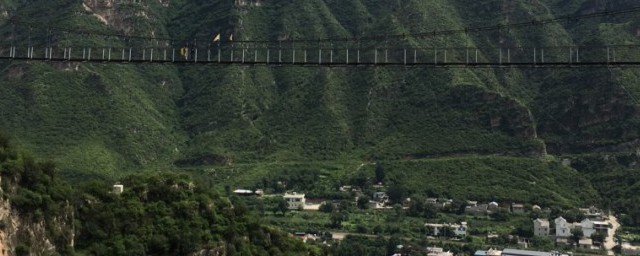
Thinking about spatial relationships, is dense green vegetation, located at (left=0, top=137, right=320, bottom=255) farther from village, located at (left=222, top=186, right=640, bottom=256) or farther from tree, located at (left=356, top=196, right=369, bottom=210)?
tree, located at (left=356, top=196, right=369, bottom=210)

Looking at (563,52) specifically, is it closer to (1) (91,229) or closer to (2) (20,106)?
(2) (20,106)

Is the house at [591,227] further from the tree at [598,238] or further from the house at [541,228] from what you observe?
the house at [541,228]

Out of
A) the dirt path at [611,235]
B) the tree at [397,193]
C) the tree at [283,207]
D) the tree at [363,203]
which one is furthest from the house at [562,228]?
the tree at [283,207]

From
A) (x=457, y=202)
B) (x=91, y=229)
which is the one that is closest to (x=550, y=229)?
(x=457, y=202)

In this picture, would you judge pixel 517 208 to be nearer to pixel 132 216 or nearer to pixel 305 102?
pixel 305 102

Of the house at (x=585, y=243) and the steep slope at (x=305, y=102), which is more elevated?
the steep slope at (x=305, y=102)
